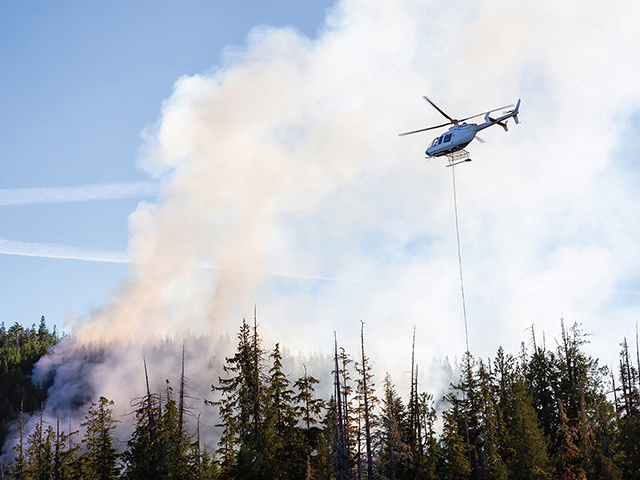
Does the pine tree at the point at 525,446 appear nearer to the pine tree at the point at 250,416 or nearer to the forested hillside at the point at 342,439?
the forested hillside at the point at 342,439

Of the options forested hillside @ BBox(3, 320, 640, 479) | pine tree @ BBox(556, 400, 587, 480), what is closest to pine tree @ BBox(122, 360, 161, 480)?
forested hillside @ BBox(3, 320, 640, 479)

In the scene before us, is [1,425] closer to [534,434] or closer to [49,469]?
[49,469]

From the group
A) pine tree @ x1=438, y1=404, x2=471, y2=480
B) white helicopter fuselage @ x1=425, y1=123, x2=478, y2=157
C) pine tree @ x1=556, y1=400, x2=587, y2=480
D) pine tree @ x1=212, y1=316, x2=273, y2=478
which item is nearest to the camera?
pine tree @ x1=212, y1=316, x2=273, y2=478

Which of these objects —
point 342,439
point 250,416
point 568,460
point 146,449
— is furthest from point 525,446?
point 146,449

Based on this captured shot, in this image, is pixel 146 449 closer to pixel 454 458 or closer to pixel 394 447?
pixel 394 447

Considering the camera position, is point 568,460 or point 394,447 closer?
point 568,460

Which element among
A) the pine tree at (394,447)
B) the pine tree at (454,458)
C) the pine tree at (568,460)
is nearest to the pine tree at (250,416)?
the pine tree at (394,447)

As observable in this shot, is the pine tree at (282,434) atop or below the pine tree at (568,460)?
atop

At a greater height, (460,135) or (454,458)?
(460,135)

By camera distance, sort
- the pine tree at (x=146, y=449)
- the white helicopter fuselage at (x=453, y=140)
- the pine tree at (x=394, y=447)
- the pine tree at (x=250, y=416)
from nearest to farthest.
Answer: the pine tree at (x=250, y=416), the white helicopter fuselage at (x=453, y=140), the pine tree at (x=146, y=449), the pine tree at (x=394, y=447)

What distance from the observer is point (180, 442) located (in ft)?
163

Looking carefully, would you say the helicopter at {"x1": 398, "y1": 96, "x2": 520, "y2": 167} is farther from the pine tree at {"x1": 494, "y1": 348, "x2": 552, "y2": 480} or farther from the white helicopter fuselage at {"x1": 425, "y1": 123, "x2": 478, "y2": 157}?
the pine tree at {"x1": 494, "y1": 348, "x2": 552, "y2": 480}

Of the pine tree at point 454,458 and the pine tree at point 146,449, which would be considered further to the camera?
the pine tree at point 454,458

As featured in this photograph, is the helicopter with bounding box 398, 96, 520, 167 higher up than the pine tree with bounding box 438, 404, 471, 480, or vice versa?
the helicopter with bounding box 398, 96, 520, 167
